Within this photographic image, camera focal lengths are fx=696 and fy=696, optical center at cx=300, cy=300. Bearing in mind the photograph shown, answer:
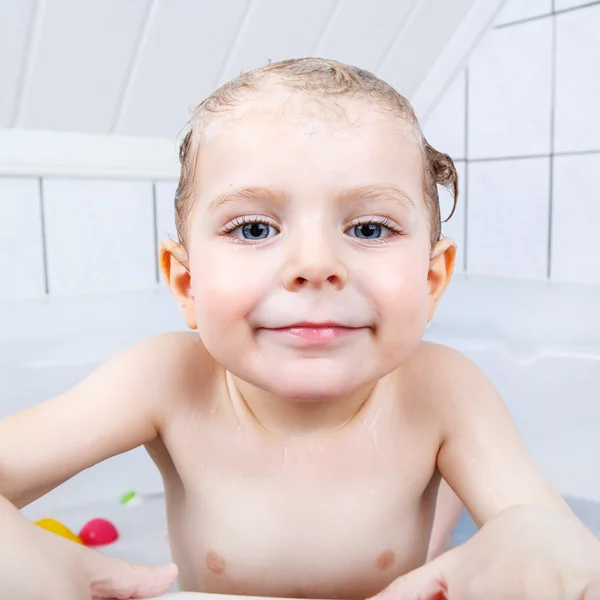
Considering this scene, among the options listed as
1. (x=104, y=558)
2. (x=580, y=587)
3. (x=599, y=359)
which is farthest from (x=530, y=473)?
(x=599, y=359)

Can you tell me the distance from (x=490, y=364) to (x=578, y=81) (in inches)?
31.9

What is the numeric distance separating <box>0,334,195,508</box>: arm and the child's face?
0.54 feet

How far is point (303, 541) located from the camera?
0.79 m

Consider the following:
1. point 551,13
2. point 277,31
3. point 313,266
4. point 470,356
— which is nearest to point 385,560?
point 313,266

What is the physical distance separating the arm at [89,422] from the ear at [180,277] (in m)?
0.08

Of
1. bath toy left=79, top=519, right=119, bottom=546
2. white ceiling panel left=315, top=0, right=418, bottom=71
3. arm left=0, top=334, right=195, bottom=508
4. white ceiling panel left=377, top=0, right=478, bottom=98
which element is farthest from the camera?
white ceiling panel left=377, top=0, right=478, bottom=98

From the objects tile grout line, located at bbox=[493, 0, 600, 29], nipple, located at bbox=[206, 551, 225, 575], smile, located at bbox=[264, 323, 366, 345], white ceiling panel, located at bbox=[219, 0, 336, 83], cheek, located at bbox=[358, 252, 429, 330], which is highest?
tile grout line, located at bbox=[493, 0, 600, 29]

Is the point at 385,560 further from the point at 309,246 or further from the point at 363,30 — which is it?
the point at 363,30

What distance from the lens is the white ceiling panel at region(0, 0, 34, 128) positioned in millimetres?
1354

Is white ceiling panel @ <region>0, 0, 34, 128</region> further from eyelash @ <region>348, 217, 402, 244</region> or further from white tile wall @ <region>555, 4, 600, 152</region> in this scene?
white tile wall @ <region>555, 4, 600, 152</region>

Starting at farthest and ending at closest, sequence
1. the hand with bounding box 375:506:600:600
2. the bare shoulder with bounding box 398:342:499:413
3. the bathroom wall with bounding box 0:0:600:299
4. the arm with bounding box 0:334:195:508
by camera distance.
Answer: the bathroom wall with bounding box 0:0:600:299, the bare shoulder with bounding box 398:342:499:413, the arm with bounding box 0:334:195:508, the hand with bounding box 375:506:600:600

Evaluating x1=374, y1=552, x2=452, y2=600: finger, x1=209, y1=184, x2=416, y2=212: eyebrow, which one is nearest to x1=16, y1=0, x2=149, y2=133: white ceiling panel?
x1=209, y1=184, x2=416, y2=212: eyebrow

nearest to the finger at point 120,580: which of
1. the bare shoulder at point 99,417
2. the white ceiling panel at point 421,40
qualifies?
the bare shoulder at point 99,417

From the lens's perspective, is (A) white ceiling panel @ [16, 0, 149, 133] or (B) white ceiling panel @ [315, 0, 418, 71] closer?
(A) white ceiling panel @ [16, 0, 149, 133]
